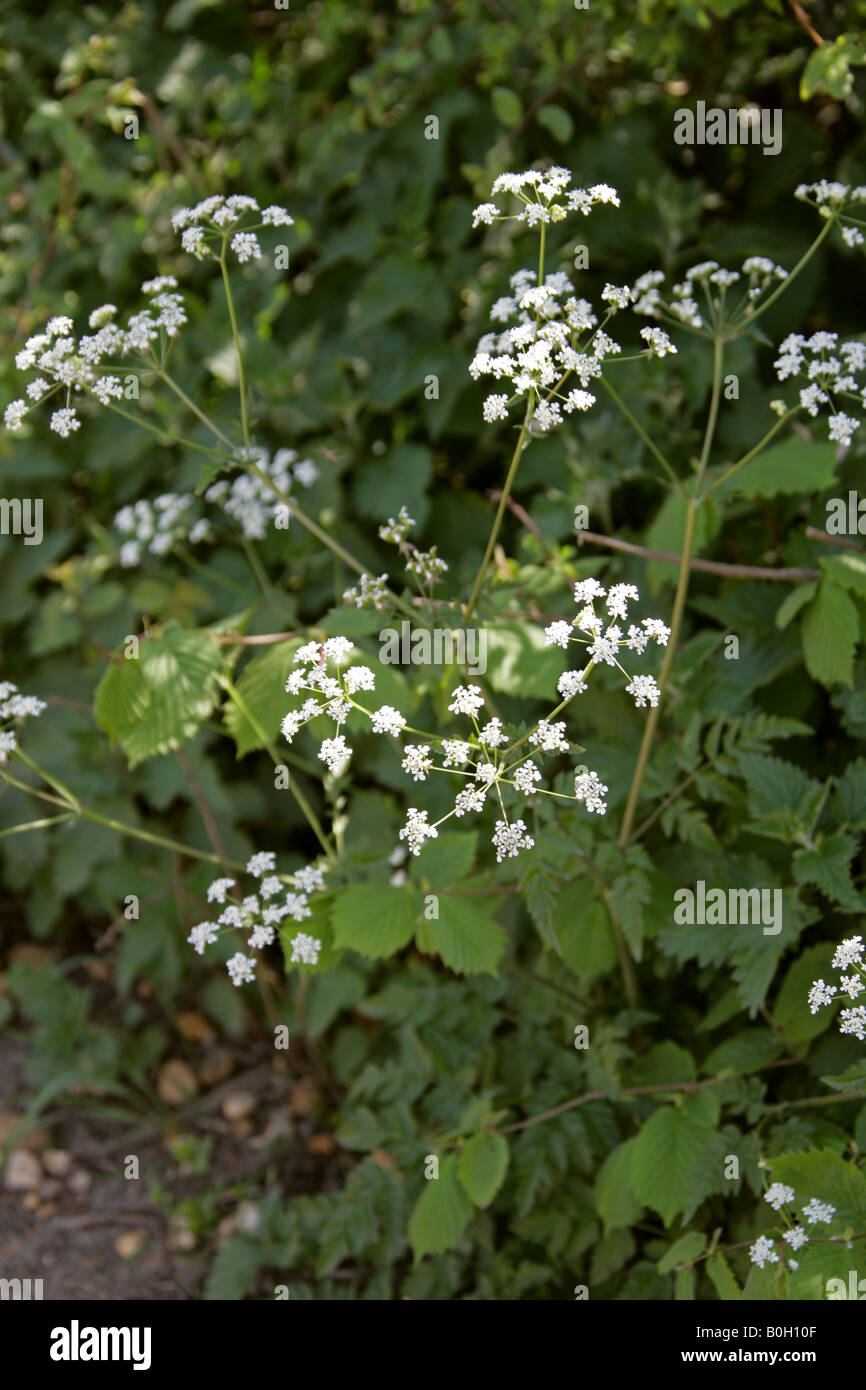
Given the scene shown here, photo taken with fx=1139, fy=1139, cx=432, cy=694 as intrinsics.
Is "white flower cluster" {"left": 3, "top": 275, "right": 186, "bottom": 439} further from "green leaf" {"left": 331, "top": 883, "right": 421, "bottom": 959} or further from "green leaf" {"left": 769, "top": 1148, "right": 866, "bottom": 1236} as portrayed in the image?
"green leaf" {"left": 769, "top": 1148, "right": 866, "bottom": 1236}

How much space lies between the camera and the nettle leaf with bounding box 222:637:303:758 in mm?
2402

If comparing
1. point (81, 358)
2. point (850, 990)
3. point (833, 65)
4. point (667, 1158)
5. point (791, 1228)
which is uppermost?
point (833, 65)

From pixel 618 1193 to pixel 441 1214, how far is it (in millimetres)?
386

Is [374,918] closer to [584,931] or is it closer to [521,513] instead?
[584,931]

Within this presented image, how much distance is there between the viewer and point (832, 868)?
7.41 feet

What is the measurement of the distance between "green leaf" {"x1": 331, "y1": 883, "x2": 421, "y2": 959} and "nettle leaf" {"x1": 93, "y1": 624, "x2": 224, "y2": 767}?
19.0 inches

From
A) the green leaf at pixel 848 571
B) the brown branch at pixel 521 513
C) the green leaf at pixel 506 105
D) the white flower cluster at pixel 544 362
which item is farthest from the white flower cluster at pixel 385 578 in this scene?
the green leaf at pixel 506 105

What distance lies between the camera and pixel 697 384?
3.15 meters

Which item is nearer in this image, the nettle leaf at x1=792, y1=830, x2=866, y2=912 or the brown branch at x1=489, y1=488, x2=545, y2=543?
the nettle leaf at x1=792, y1=830, x2=866, y2=912

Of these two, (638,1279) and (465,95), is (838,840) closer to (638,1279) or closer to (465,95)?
(638,1279)

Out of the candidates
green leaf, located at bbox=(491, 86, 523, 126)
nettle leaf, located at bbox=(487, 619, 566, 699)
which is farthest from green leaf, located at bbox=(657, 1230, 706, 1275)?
green leaf, located at bbox=(491, 86, 523, 126)

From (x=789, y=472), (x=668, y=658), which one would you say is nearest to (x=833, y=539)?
(x=789, y=472)

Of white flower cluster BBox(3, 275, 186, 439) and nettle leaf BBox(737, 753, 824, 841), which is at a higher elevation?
white flower cluster BBox(3, 275, 186, 439)

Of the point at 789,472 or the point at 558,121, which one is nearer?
the point at 789,472
